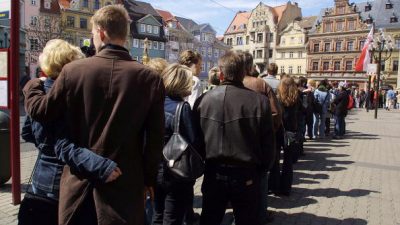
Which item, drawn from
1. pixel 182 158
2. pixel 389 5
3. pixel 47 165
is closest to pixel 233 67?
pixel 182 158

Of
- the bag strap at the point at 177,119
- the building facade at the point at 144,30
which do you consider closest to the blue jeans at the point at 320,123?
the bag strap at the point at 177,119

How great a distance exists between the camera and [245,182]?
3.06m

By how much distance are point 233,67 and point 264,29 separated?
72967 mm

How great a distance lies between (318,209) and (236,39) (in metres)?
77.1

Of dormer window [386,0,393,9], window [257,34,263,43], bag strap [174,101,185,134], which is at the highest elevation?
dormer window [386,0,393,9]

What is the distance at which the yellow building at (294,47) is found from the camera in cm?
6875

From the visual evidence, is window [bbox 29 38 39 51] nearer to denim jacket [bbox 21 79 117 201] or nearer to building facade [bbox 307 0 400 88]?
denim jacket [bbox 21 79 117 201]

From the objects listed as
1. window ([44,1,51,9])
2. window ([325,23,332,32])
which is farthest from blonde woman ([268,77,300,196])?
window ([325,23,332,32])

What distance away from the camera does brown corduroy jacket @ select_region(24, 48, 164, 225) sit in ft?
6.92

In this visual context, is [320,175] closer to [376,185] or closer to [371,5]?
[376,185]

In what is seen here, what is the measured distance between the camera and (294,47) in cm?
6969

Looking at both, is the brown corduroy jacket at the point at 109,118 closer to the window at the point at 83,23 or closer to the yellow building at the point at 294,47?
the window at the point at 83,23

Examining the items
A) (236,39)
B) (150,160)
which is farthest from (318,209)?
(236,39)

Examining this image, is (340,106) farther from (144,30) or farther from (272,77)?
(144,30)
